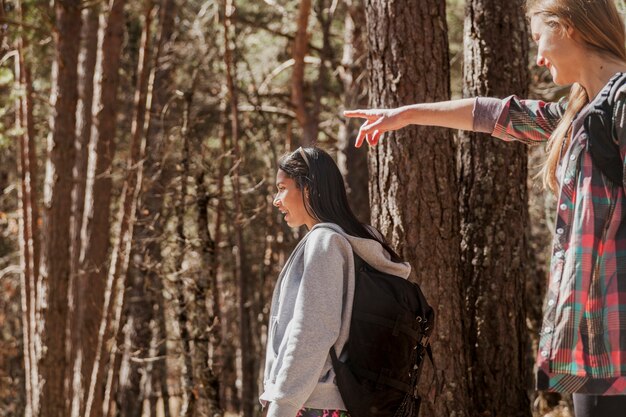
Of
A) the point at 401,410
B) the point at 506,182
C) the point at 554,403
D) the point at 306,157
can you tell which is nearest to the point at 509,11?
the point at 506,182

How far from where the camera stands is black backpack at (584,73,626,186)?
2.27m

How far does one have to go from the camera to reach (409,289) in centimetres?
315

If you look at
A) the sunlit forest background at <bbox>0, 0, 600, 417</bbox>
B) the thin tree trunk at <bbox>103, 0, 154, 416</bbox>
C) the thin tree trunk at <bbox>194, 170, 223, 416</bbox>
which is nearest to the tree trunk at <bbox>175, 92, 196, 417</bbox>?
the sunlit forest background at <bbox>0, 0, 600, 417</bbox>

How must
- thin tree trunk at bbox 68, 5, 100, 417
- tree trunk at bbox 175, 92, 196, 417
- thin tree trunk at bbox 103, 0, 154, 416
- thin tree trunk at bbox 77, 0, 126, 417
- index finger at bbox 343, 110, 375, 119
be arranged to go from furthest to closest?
1. thin tree trunk at bbox 68, 5, 100, 417
2. thin tree trunk at bbox 77, 0, 126, 417
3. thin tree trunk at bbox 103, 0, 154, 416
4. tree trunk at bbox 175, 92, 196, 417
5. index finger at bbox 343, 110, 375, 119

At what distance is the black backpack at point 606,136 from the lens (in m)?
2.27

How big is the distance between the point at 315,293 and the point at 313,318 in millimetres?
85

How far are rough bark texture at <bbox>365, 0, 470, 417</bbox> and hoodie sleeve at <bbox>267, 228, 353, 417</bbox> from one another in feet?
7.40

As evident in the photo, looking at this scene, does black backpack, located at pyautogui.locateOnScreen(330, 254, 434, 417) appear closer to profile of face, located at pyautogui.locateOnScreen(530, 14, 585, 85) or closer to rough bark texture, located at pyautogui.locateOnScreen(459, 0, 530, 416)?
profile of face, located at pyautogui.locateOnScreen(530, 14, 585, 85)

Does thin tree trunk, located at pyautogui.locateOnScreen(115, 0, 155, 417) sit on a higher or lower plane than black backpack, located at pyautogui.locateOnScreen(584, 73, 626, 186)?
lower

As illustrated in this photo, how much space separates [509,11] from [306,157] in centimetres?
344

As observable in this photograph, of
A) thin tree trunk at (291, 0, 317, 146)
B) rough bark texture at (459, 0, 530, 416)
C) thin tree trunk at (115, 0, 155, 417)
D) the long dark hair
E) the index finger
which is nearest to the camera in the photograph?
the index finger

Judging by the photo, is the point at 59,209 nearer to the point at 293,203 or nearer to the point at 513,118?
the point at 293,203

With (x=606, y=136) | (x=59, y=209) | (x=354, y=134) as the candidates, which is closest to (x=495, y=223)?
(x=606, y=136)

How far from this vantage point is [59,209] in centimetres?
1077
